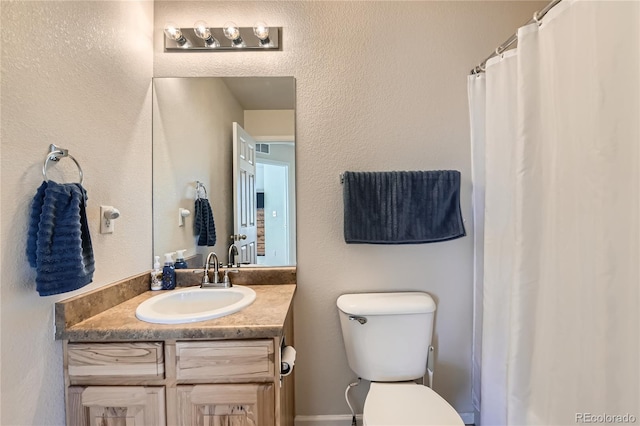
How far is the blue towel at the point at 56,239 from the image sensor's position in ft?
2.77

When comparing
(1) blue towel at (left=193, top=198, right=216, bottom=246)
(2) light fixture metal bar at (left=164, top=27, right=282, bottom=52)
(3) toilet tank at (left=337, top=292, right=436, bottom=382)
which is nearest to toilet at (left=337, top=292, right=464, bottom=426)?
(3) toilet tank at (left=337, top=292, right=436, bottom=382)

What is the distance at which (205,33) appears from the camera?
60.2 inches

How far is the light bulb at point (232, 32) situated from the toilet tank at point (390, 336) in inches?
57.2

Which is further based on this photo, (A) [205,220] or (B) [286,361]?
(A) [205,220]

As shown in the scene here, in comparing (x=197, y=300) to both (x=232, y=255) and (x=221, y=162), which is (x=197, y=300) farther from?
(x=221, y=162)

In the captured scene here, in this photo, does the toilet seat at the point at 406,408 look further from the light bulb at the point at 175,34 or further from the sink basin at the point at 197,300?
the light bulb at the point at 175,34

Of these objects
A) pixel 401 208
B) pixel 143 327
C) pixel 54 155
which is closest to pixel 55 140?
pixel 54 155

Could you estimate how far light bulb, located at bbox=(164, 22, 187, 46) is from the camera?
153 centimetres

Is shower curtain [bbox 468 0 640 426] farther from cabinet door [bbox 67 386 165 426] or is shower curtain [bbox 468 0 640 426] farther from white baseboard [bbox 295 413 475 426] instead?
cabinet door [bbox 67 386 165 426]

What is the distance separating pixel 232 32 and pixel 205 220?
97cm

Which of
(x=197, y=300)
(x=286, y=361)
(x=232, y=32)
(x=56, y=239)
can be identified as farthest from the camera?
(x=232, y=32)

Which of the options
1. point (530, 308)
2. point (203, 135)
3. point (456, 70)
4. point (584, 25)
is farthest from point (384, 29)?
point (530, 308)

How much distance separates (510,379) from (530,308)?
0.91 ft

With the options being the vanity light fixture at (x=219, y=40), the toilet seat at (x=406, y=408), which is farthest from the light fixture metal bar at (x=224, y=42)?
the toilet seat at (x=406, y=408)
